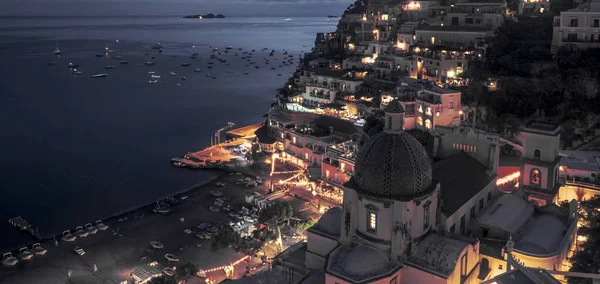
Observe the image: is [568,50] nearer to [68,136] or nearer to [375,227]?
[375,227]

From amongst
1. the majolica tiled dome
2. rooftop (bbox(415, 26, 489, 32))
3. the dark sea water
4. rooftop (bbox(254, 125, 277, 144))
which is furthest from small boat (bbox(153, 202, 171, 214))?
rooftop (bbox(415, 26, 489, 32))

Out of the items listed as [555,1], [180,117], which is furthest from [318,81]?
[555,1]

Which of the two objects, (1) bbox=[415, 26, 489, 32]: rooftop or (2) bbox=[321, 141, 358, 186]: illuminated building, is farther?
(1) bbox=[415, 26, 489, 32]: rooftop

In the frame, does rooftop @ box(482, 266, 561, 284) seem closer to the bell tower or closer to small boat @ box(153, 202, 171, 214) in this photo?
the bell tower

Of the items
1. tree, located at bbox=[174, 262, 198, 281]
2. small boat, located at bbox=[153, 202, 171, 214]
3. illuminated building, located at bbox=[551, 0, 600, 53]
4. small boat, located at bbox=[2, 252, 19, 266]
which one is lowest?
small boat, located at bbox=[2, 252, 19, 266]

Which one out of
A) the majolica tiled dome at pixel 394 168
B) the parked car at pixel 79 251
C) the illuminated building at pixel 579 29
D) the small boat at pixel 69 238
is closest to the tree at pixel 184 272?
the parked car at pixel 79 251

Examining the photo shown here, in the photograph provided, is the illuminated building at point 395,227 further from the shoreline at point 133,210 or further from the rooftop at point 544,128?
the shoreline at point 133,210

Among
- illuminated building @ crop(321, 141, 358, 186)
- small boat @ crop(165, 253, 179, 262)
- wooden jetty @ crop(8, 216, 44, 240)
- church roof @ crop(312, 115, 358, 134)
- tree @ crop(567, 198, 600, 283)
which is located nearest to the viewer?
tree @ crop(567, 198, 600, 283)
